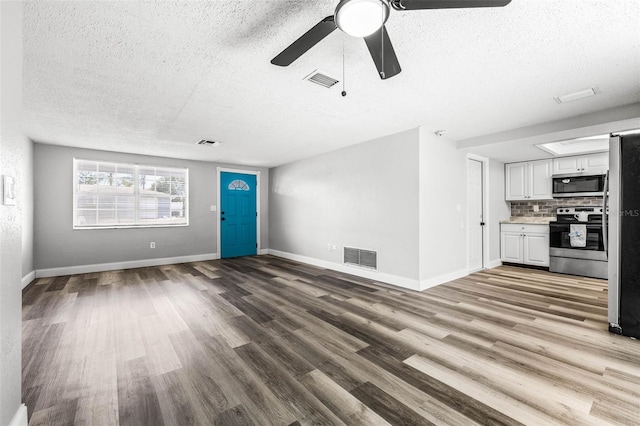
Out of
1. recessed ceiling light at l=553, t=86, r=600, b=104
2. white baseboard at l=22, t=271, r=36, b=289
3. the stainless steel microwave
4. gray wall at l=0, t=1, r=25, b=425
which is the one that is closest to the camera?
gray wall at l=0, t=1, r=25, b=425

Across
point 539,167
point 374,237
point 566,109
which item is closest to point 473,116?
point 566,109

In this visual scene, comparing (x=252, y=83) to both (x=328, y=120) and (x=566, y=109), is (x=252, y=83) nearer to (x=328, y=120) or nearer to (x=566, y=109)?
(x=328, y=120)

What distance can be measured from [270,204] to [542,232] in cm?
613

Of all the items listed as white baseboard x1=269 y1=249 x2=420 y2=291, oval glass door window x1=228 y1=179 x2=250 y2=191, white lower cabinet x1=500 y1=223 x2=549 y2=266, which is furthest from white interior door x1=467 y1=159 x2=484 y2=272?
oval glass door window x1=228 y1=179 x2=250 y2=191

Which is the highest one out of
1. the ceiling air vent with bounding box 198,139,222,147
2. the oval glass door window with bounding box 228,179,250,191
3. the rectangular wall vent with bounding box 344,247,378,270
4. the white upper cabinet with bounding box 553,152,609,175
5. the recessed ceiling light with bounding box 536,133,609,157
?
the ceiling air vent with bounding box 198,139,222,147

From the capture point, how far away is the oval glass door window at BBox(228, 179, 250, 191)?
7.09 meters

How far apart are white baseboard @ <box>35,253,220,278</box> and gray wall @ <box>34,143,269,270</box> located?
0.23ft

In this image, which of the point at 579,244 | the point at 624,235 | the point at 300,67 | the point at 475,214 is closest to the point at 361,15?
the point at 300,67

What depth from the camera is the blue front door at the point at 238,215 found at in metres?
6.93

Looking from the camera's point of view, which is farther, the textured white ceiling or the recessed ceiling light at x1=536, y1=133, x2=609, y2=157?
the recessed ceiling light at x1=536, y1=133, x2=609, y2=157

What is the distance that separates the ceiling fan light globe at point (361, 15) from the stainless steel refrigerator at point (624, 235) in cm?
283

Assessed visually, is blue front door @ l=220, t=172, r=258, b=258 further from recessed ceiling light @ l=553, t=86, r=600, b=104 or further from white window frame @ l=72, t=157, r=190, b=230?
recessed ceiling light @ l=553, t=86, r=600, b=104

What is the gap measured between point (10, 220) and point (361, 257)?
4.27m

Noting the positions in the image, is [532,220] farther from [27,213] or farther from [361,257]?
[27,213]
